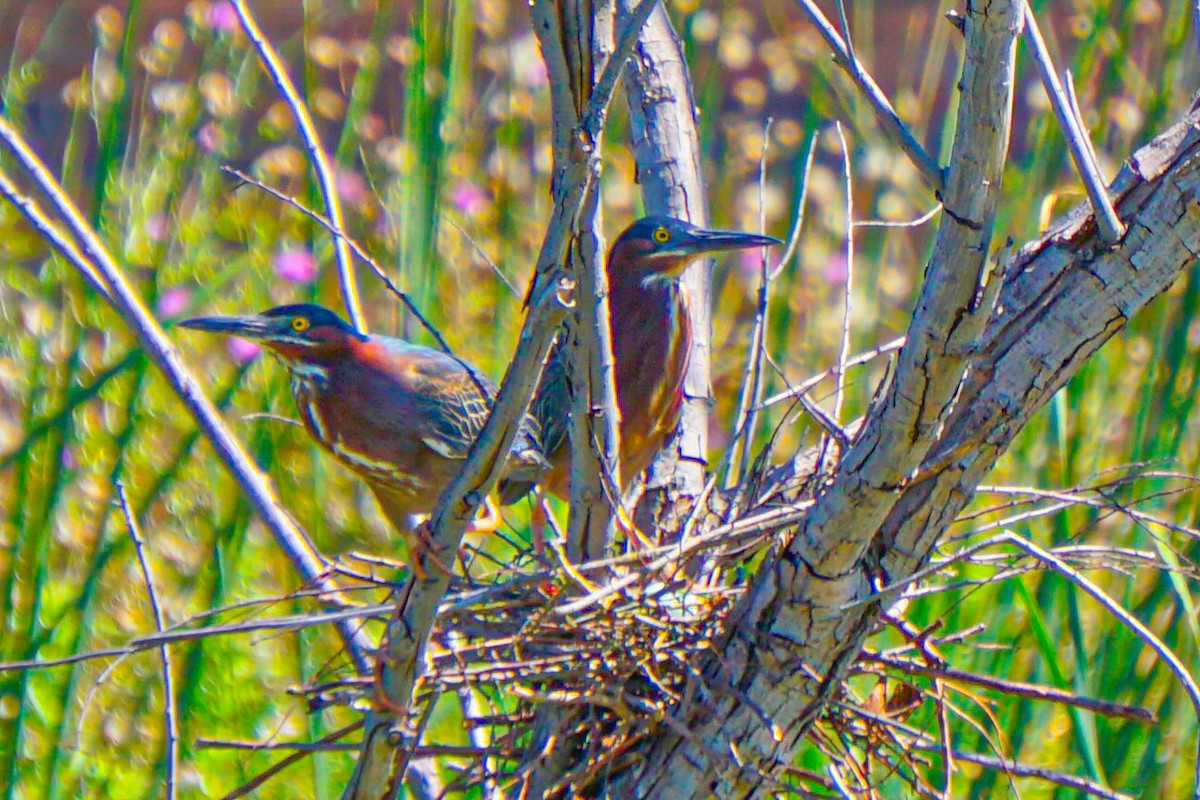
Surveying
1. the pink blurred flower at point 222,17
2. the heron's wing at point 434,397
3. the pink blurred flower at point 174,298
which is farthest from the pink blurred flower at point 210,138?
the heron's wing at point 434,397

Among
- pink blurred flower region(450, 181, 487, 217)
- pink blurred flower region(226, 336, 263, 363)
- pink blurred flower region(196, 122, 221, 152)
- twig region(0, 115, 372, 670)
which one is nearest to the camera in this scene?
twig region(0, 115, 372, 670)

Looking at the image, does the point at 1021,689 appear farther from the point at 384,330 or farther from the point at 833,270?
the point at 384,330

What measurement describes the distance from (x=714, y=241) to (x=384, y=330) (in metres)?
2.10

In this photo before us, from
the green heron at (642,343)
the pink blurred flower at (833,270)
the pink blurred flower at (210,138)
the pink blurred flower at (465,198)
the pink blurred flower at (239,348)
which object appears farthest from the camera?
the pink blurred flower at (833,270)

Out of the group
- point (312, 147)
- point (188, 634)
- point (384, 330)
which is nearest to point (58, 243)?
point (312, 147)

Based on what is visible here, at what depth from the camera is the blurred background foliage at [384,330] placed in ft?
8.16

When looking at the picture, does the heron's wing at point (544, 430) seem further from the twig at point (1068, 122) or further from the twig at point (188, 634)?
the twig at point (1068, 122)

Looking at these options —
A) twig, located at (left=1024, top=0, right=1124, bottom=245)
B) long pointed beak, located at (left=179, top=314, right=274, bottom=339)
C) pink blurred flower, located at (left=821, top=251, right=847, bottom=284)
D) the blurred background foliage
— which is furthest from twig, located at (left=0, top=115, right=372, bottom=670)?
pink blurred flower, located at (left=821, top=251, right=847, bottom=284)

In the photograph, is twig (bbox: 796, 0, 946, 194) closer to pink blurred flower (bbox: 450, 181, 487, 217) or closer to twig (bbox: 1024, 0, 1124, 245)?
twig (bbox: 1024, 0, 1124, 245)

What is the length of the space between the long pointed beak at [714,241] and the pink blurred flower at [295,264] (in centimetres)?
137

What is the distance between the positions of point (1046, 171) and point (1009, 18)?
1.72m

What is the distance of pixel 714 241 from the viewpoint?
251 centimetres

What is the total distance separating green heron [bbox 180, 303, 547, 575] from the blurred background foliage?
0.13 meters

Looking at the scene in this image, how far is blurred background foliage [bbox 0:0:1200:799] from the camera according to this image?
249cm
